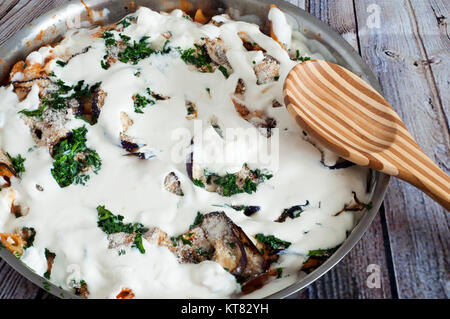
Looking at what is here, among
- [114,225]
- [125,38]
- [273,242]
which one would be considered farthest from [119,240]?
[125,38]

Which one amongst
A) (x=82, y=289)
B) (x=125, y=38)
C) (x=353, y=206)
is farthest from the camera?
(x=125, y=38)

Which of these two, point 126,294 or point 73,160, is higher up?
point 73,160

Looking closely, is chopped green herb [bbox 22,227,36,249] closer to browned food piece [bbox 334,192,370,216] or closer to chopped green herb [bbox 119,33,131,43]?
chopped green herb [bbox 119,33,131,43]

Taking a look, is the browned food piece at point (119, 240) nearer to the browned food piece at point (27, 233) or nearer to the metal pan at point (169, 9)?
the browned food piece at point (27, 233)

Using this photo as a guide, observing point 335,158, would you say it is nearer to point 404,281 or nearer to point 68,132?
A: point 404,281

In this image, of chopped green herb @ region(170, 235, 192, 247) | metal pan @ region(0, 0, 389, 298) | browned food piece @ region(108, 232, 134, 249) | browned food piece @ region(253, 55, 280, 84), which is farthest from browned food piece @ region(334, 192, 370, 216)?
browned food piece @ region(108, 232, 134, 249)

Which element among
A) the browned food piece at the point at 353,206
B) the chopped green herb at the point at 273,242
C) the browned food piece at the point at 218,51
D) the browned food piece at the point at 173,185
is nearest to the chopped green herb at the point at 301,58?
the browned food piece at the point at 218,51

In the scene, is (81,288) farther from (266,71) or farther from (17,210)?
(266,71)
